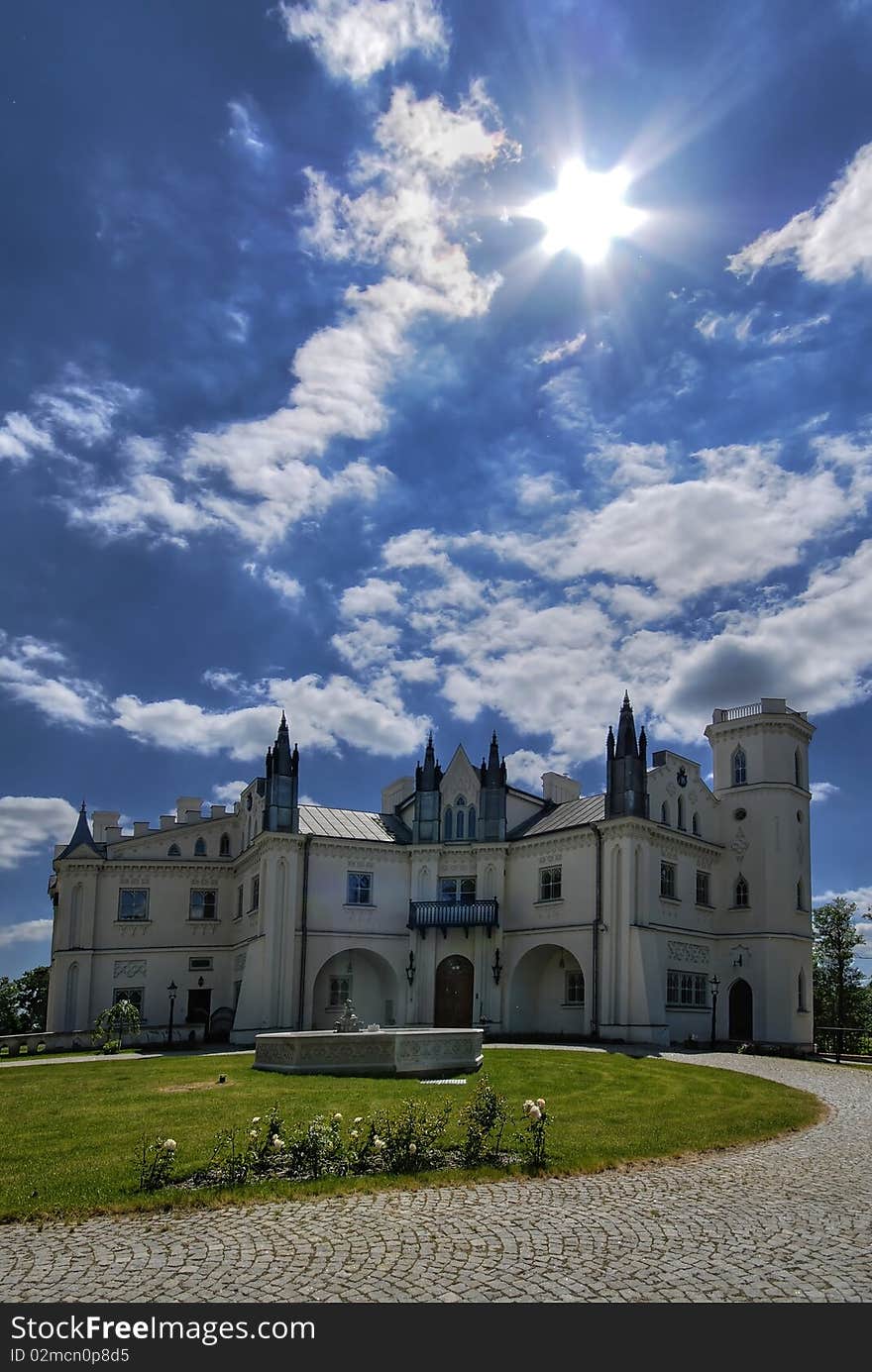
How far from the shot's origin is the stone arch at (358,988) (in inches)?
1601

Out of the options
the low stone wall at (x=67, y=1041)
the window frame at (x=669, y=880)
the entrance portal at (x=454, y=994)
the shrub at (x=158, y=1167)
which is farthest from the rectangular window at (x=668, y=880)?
the shrub at (x=158, y=1167)

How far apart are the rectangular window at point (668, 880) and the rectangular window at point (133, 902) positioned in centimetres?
2253

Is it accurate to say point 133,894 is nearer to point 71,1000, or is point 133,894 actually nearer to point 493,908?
point 71,1000

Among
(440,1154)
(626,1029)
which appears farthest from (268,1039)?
(626,1029)

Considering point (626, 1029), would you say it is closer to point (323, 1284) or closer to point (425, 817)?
point (425, 817)

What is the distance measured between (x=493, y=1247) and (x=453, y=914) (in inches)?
1199

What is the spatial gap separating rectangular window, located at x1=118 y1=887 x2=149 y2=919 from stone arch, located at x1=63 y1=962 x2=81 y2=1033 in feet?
9.51

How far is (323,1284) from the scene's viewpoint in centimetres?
830

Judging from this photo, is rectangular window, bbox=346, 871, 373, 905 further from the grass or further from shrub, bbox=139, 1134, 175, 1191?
shrub, bbox=139, 1134, 175, 1191

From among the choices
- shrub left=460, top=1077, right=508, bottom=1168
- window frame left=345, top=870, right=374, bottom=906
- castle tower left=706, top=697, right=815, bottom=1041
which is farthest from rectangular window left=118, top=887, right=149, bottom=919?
shrub left=460, top=1077, right=508, bottom=1168

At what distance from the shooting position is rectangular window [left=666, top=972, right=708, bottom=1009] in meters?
Answer: 37.7

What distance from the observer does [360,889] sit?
133 ft

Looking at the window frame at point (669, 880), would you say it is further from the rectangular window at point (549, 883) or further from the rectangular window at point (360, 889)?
the rectangular window at point (360, 889)
